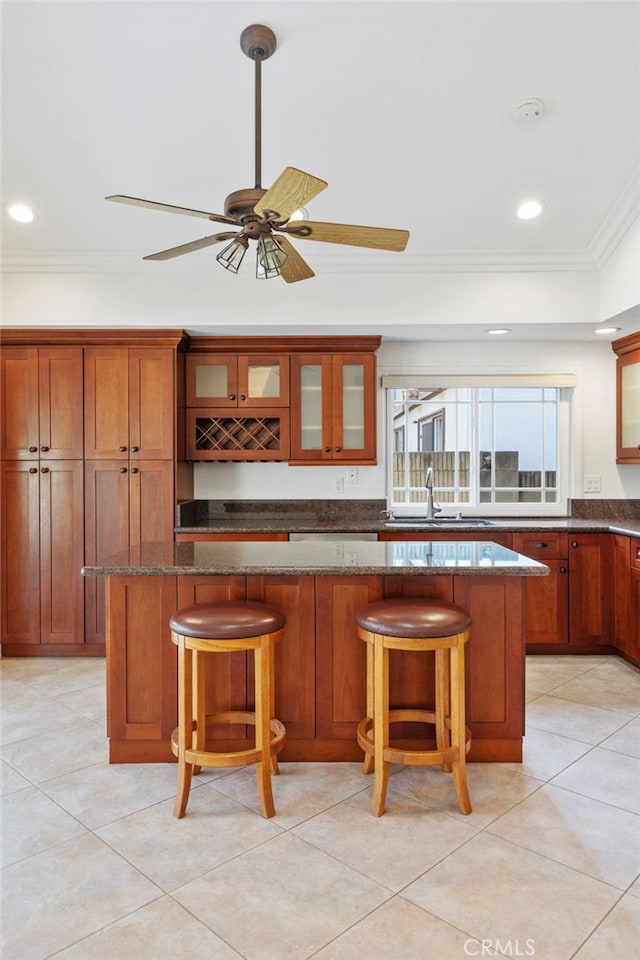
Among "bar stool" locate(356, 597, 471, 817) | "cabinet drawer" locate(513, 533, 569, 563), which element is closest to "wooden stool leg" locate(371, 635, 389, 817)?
"bar stool" locate(356, 597, 471, 817)

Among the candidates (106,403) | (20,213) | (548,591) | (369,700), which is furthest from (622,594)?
(20,213)

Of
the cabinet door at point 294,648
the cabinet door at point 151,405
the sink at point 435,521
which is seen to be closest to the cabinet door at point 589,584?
the sink at point 435,521

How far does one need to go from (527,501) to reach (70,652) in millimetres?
3719

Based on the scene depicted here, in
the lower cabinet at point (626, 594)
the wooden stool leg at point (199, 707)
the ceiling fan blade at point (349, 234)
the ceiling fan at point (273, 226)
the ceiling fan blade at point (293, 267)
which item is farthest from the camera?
the lower cabinet at point (626, 594)

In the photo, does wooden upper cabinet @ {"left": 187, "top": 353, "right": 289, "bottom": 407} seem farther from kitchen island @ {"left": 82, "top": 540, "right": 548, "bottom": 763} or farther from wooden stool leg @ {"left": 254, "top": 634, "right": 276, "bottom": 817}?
wooden stool leg @ {"left": 254, "top": 634, "right": 276, "bottom": 817}

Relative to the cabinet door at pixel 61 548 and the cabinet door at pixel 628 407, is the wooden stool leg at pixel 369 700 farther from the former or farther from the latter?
the cabinet door at pixel 628 407

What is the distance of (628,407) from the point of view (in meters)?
4.55

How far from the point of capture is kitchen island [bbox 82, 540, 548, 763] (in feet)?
8.61

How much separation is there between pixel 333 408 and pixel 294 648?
7.36 feet

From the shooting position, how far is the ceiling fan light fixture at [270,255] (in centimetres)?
217

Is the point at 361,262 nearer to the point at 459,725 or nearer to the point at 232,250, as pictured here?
the point at 232,250

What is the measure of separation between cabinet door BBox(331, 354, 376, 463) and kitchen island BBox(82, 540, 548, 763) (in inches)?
76.4

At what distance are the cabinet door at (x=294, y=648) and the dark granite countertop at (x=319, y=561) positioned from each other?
0.14m

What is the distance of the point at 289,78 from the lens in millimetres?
2846
